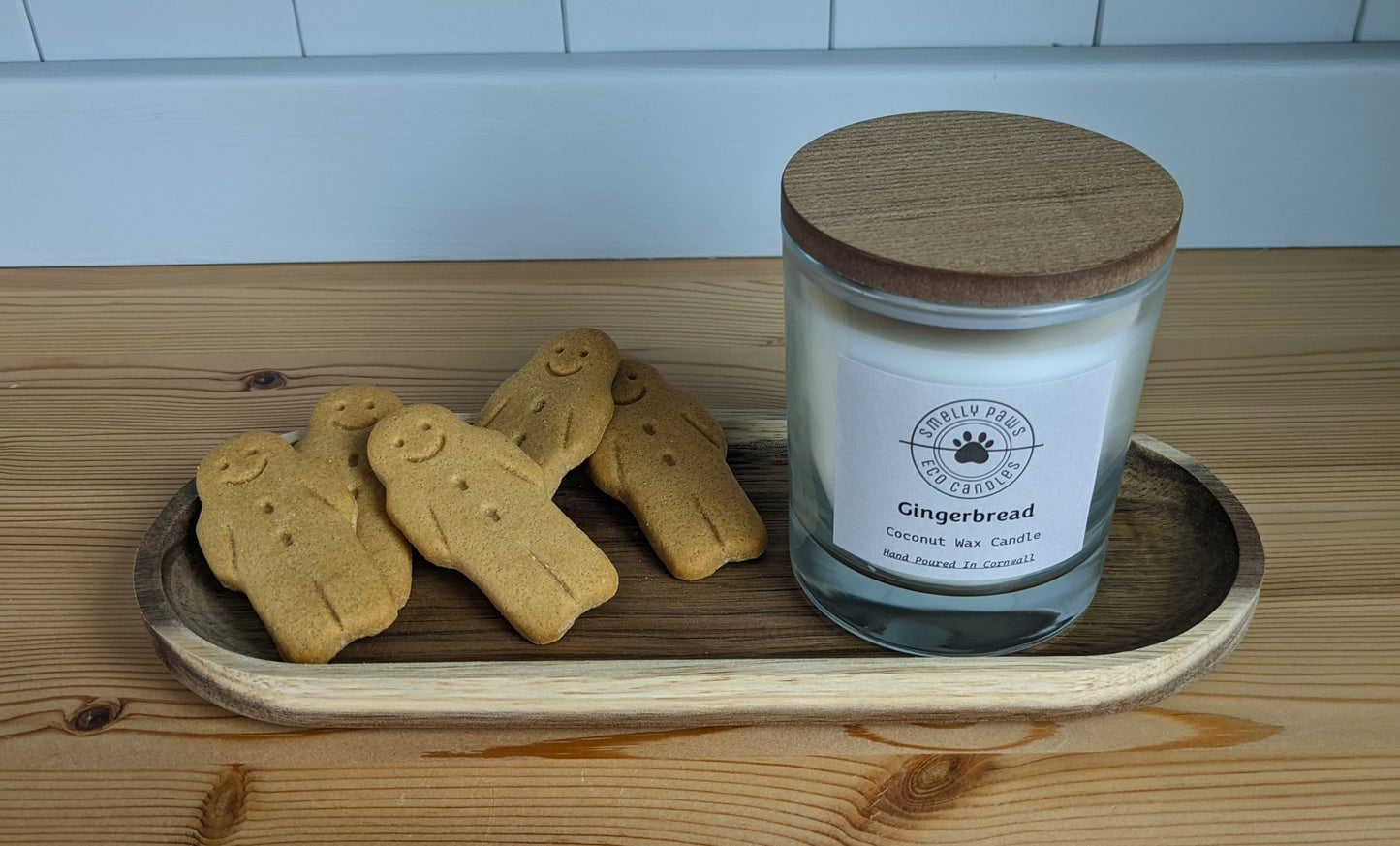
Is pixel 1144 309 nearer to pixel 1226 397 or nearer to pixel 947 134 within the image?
pixel 947 134

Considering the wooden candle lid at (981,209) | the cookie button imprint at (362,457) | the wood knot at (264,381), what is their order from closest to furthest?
the wooden candle lid at (981,209)
the cookie button imprint at (362,457)
the wood knot at (264,381)

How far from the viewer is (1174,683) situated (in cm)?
38

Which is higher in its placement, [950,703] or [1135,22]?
[1135,22]

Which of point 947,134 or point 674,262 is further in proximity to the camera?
point 674,262

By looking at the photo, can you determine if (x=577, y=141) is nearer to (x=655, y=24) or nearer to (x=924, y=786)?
(x=655, y=24)

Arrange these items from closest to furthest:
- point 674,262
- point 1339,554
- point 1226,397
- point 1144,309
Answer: point 1144,309
point 1339,554
point 1226,397
point 674,262

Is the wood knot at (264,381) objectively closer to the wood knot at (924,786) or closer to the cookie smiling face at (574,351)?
the cookie smiling face at (574,351)

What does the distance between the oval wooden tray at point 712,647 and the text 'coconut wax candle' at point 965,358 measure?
0.02 meters

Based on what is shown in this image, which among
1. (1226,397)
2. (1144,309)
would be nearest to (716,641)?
(1144,309)

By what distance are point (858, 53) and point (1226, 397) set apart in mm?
253

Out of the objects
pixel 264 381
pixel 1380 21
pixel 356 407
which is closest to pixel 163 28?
pixel 264 381

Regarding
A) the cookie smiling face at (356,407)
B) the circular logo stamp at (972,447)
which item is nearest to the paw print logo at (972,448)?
the circular logo stamp at (972,447)

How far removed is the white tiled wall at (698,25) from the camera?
62 cm

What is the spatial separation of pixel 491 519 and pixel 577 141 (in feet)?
0.98
